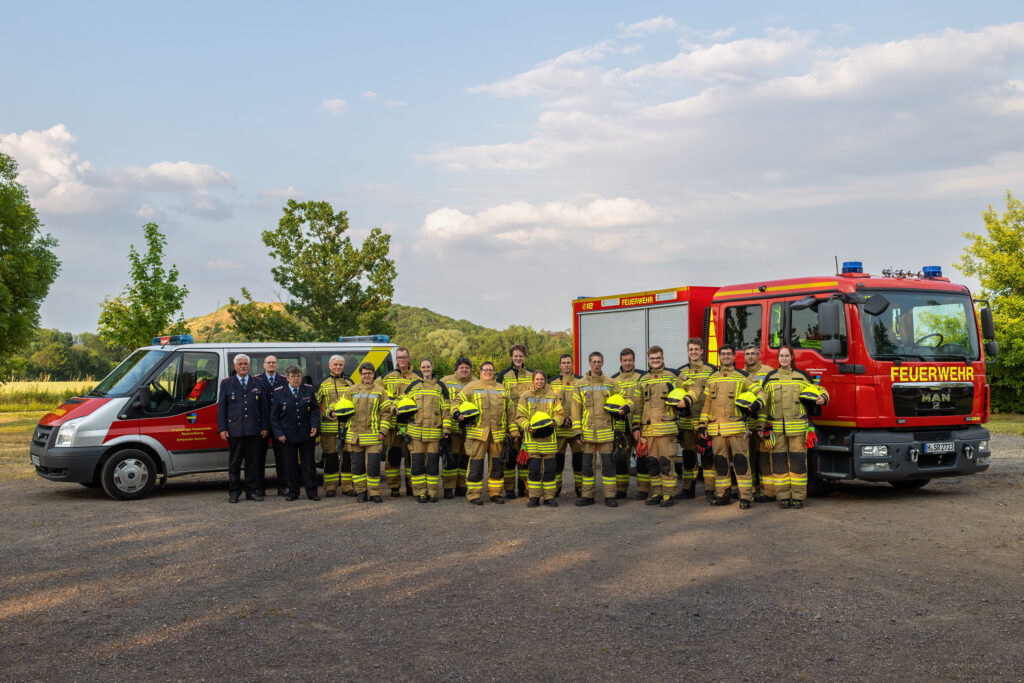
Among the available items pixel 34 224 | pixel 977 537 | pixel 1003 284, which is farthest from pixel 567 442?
pixel 34 224

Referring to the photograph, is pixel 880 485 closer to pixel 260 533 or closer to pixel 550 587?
pixel 550 587

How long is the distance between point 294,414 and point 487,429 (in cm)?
247

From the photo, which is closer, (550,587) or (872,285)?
(550,587)

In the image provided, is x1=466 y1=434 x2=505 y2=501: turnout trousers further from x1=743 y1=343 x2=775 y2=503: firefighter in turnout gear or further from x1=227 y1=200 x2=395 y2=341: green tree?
x1=227 y1=200 x2=395 y2=341: green tree

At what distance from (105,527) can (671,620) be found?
20.3 ft

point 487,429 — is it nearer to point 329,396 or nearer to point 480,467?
point 480,467

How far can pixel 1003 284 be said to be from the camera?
2628cm

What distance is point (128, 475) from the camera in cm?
1059

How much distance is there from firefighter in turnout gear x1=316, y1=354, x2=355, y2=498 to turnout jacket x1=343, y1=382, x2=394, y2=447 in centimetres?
38

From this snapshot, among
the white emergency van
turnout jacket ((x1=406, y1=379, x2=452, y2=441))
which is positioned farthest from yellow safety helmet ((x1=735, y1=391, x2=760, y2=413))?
the white emergency van

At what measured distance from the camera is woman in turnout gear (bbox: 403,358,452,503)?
10172 millimetres

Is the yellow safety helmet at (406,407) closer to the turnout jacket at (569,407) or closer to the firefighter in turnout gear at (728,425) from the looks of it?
the turnout jacket at (569,407)

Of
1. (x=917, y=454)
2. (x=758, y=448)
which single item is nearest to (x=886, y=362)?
(x=917, y=454)

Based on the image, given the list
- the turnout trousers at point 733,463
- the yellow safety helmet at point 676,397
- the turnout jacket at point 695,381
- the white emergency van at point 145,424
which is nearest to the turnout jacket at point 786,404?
the turnout trousers at point 733,463
